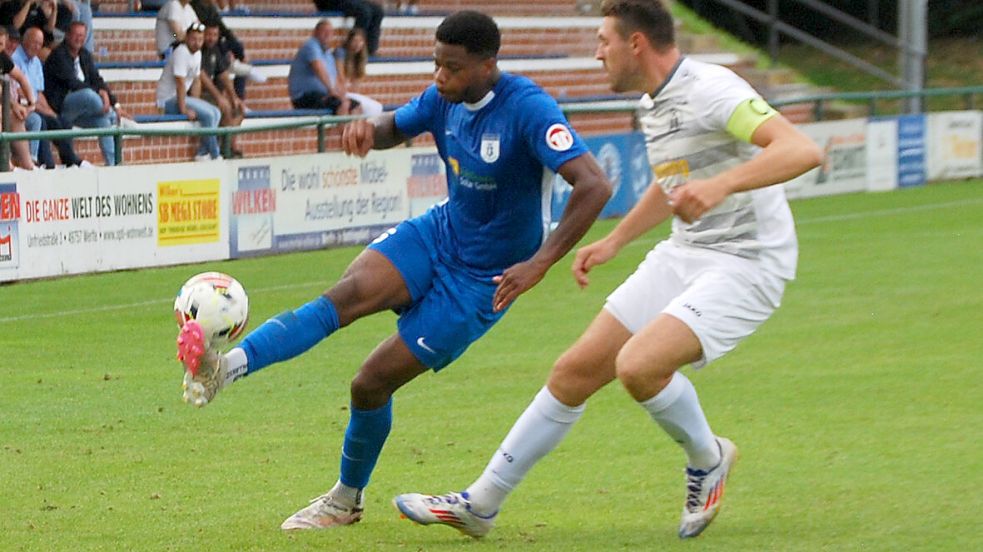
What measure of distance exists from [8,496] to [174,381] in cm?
312

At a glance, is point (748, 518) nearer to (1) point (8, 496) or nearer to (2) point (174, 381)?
(1) point (8, 496)

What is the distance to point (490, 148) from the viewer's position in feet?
20.8

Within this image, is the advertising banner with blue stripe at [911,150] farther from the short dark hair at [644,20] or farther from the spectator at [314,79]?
the short dark hair at [644,20]

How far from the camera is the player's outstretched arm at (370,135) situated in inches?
263

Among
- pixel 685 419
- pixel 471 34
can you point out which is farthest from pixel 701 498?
pixel 471 34

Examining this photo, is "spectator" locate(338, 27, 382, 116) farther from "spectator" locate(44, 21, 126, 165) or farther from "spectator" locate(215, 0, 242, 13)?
"spectator" locate(44, 21, 126, 165)

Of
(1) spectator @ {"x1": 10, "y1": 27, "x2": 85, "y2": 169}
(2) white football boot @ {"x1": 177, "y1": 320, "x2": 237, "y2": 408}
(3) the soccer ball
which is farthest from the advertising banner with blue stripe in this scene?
(2) white football boot @ {"x1": 177, "y1": 320, "x2": 237, "y2": 408}

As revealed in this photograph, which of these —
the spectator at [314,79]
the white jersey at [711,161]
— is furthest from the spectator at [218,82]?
the white jersey at [711,161]

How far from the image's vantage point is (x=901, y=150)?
25.7 m

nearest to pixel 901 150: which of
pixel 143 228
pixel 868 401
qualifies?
pixel 143 228

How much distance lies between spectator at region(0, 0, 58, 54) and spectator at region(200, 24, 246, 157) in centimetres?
238

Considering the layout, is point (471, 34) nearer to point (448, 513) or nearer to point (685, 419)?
point (685, 419)

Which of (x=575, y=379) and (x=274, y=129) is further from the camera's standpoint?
(x=274, y=129)

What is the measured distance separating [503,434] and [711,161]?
2.79m
